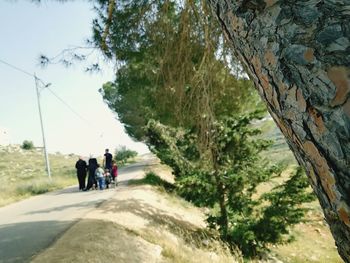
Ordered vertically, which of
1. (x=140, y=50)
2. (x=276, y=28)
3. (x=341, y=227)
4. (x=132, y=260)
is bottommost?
(x=132, y=260)

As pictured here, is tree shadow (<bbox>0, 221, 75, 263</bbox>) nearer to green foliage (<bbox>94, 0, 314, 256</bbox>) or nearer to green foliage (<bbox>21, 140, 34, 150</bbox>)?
green foliage (<bbox>94, 0, 314, 256</bbox>)

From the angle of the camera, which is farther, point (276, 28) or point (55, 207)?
point (55, 207)

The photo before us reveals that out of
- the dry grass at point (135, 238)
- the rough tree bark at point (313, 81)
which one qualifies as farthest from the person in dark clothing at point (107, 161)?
the rough tree bark at point (313, 81)

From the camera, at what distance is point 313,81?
36.3 inches

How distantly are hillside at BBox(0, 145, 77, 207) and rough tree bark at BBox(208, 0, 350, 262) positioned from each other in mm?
14438

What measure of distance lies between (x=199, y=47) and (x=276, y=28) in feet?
11.9

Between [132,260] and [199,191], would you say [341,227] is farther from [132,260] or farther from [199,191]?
[199,191]

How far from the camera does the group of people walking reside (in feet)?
51.6

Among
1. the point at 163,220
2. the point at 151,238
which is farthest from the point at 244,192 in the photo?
the point at 151,238

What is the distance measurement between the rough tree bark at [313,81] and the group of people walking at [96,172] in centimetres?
1497

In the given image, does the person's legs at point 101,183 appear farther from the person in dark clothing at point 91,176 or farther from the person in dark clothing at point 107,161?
the person in dark clothing at point 107,161

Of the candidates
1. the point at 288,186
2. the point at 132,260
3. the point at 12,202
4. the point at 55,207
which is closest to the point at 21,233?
the point at 132,260

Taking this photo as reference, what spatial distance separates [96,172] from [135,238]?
9.23m

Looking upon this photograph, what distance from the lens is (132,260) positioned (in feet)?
18.8
